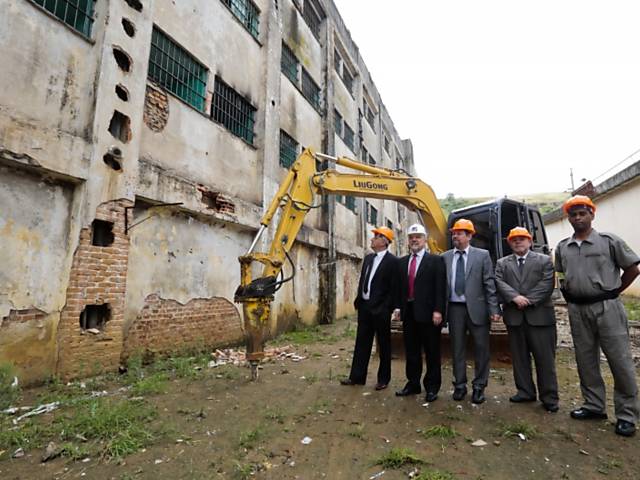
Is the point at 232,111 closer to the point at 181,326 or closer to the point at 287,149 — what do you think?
the point at 287,149

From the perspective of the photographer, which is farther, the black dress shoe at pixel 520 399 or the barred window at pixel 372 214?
the barred window at pixel 372 214

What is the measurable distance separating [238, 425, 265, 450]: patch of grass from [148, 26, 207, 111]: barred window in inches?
215

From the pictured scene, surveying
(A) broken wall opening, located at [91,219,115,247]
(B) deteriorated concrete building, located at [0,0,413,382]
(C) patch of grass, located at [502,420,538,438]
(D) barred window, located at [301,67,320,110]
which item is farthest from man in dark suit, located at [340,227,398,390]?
(D) barred window, located at [301,67,320,110]

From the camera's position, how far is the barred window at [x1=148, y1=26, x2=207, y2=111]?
19.7ft

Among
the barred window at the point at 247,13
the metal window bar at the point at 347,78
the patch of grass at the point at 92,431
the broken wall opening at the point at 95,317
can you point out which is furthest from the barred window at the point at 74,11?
the metal window bar at the point at 347,78

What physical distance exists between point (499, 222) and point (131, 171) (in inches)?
227

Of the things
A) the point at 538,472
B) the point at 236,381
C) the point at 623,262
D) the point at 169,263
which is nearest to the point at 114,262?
the point at 169,263

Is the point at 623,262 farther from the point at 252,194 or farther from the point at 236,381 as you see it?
the point at 252,194

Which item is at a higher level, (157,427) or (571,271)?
(571,271)

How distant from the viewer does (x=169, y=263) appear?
5941 mm

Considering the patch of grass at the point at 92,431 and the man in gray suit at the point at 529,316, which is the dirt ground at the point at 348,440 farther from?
the man in gray suit at the point at 529,316

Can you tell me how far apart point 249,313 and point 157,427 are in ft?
5.00

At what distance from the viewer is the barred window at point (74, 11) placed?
15.2 feet

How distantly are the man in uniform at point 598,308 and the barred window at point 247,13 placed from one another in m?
7.81
